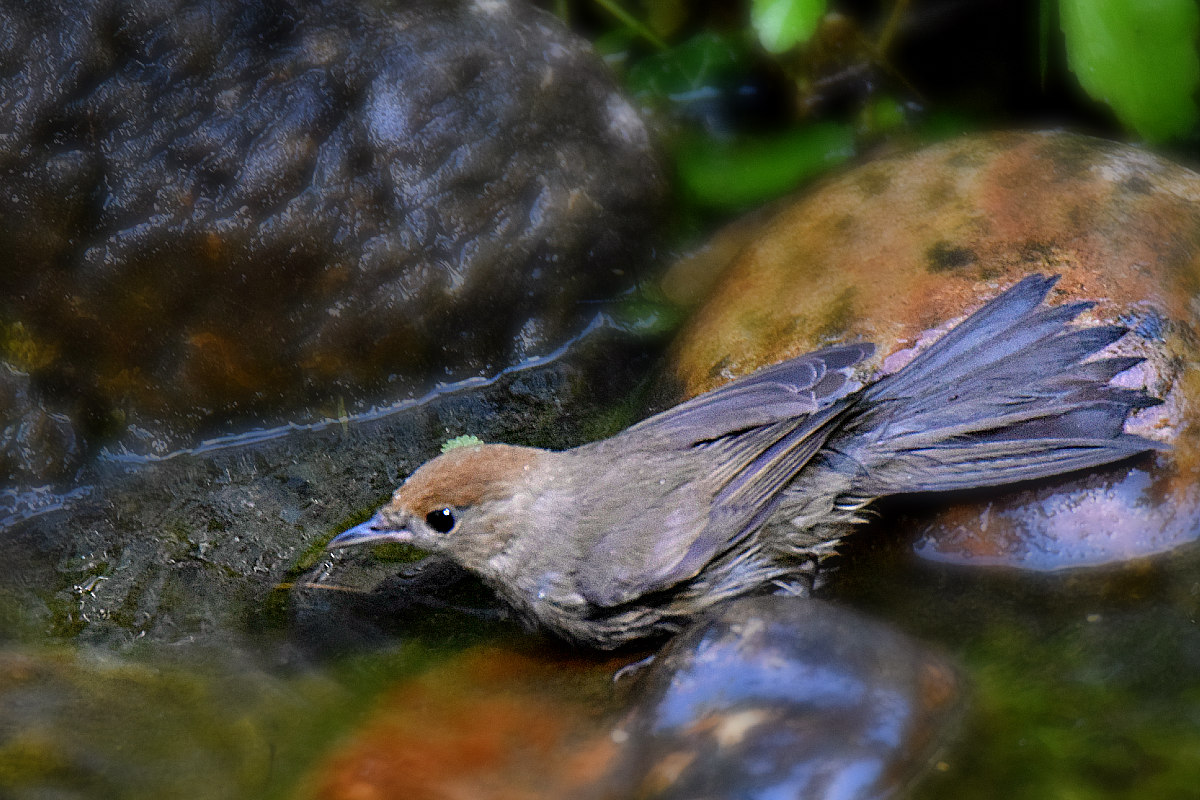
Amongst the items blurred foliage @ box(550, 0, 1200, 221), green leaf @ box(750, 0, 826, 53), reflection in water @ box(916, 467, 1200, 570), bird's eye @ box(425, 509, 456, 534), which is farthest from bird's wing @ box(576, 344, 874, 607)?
blurred foliage @ box(550, 0, 1200, 221)

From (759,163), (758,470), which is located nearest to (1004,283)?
(758,470)

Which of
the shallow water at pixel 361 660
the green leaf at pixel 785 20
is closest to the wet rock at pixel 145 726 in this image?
the shallow water at pixel 361 660

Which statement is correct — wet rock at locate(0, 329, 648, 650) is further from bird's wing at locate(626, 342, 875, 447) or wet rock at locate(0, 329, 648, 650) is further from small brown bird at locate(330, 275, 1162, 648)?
bird's wing at locate(626, 342, 875, 447)

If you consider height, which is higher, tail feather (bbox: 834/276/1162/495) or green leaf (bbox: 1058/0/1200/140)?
green leaf (bbox: 1058/0/1200/140)

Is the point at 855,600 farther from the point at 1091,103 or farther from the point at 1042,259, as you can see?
the point at 1091,103

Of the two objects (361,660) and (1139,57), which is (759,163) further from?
(361,660)

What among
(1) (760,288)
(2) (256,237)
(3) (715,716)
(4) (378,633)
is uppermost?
(2) (256,237)

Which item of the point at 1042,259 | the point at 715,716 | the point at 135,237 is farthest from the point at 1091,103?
the point at 135,237
